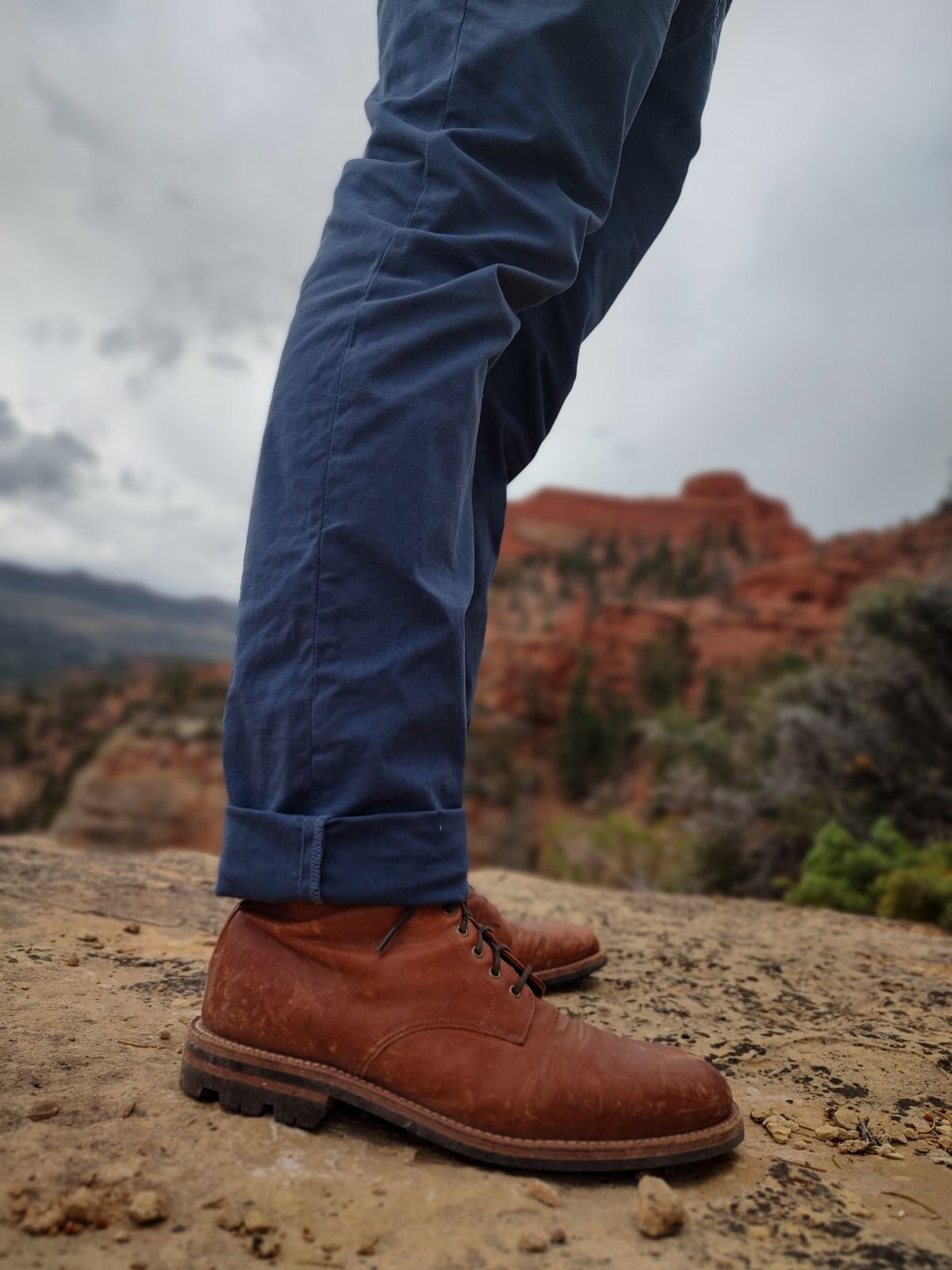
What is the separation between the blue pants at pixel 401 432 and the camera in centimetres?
77

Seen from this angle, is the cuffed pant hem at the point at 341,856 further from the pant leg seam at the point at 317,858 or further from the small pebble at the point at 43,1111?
the small pebble at the point at 43,1111

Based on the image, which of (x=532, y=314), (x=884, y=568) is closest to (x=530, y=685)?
(x=884, y=568)

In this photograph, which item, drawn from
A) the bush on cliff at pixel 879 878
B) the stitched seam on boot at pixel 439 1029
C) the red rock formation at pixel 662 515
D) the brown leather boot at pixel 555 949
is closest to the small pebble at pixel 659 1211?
the stitched seam on boot at pixel 439 1029

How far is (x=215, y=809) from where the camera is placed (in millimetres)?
24266

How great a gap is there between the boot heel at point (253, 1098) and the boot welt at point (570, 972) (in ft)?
1.55

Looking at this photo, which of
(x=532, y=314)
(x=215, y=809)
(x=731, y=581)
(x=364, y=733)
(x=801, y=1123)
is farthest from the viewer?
(x=731, y=581)

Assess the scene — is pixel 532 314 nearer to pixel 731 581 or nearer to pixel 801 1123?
pixel 801 1123

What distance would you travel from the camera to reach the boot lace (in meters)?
0.81

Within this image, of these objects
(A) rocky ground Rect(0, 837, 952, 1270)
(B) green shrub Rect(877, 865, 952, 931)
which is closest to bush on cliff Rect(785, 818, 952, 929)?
(B) green shrub Rect(877, 865, 952, 931)

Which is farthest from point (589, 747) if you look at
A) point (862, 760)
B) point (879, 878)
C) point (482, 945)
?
point (482, 945)

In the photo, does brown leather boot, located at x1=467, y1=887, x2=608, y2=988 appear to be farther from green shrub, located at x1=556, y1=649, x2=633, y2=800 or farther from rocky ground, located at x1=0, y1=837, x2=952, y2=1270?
green shrub, located at x1=556, y1=649, x2=633, y2=800

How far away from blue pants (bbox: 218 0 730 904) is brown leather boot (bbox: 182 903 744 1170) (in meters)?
0.06

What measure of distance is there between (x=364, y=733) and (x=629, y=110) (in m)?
0.74

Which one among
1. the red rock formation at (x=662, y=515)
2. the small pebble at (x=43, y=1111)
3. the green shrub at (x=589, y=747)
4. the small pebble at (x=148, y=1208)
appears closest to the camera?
the small pebble at (x=148, y=1208)
